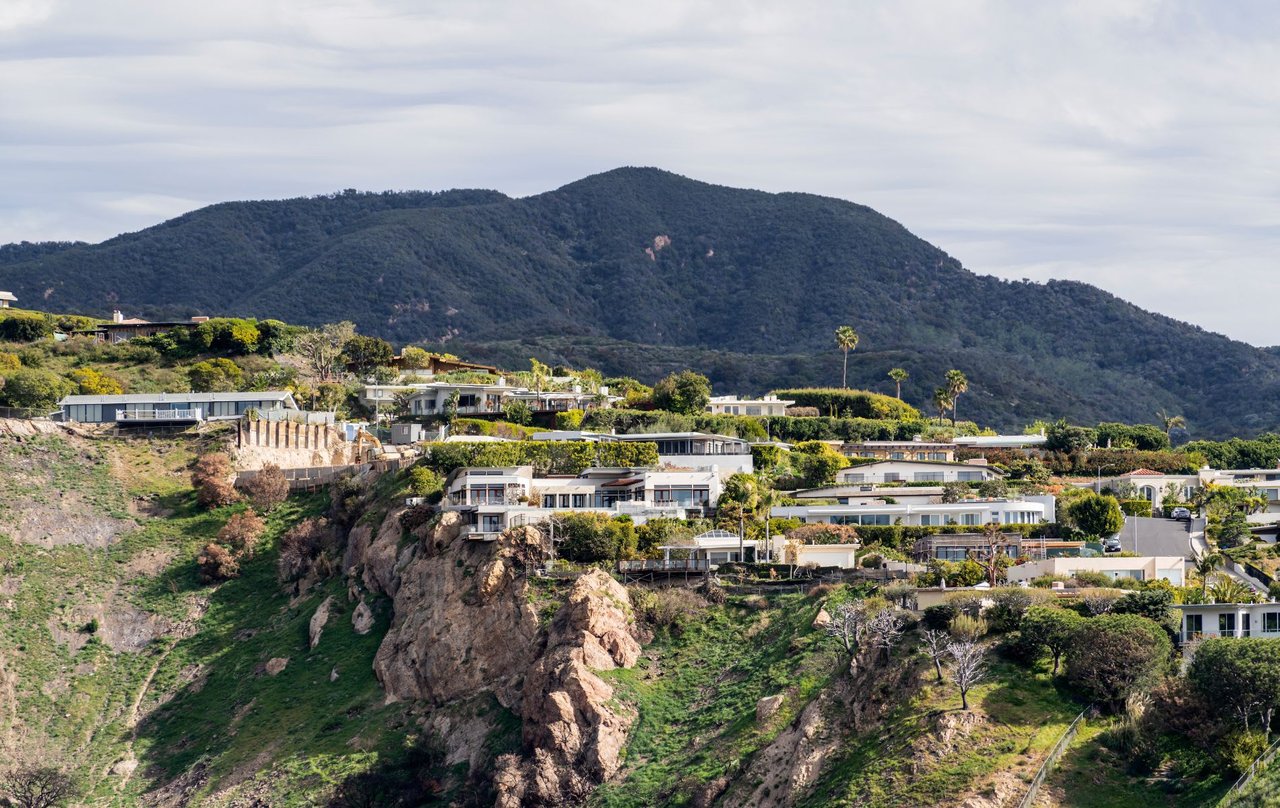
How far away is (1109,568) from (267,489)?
4942cm

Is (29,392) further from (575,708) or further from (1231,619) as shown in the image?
(1231,619)

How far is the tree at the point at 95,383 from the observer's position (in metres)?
131

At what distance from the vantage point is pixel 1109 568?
297 ft

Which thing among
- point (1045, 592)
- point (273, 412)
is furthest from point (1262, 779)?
point (273, 412)

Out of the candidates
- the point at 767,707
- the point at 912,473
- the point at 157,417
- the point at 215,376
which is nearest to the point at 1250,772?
the point at 767,707

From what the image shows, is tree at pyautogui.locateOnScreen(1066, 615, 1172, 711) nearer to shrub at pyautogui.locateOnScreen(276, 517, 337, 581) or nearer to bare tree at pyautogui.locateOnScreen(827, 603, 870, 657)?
bare tree at pyautogui.locateOnScreen(827, 603, 870, 657)

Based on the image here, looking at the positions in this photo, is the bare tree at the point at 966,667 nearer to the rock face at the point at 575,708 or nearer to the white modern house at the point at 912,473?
the rock face at the point at 575,708

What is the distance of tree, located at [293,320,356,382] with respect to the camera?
144 metres

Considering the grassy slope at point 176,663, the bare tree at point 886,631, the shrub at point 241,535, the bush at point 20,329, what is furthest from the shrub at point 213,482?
the bare tree at point 886,631

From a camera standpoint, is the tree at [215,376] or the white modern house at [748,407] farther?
the white modern house at [748,407]

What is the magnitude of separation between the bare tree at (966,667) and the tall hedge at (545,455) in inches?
1465

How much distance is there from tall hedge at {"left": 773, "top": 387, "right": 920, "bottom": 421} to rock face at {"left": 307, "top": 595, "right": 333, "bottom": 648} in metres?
60.0

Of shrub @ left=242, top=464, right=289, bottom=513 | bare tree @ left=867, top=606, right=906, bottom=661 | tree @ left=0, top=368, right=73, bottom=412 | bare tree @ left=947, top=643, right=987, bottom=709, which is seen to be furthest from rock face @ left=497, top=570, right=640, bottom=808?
tree @ left=0, top=368, right=73, bottom=412

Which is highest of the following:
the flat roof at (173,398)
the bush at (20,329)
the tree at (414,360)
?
the bush at (20,329)
